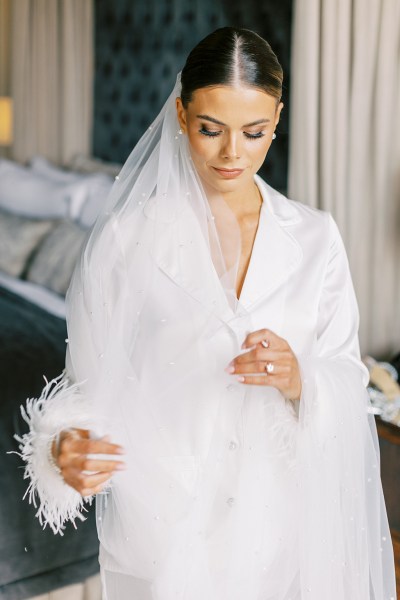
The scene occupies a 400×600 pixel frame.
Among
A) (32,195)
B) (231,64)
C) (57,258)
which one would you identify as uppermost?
(231,64)

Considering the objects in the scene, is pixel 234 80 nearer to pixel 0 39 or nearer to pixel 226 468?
pixel 226 468

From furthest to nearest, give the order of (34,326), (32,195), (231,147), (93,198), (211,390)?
(32,195), (93,198), (34,326), (211,390), (231,147)

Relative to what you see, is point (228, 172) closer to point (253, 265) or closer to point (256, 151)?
point (256, 151)

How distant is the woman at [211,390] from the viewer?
1.35 metres

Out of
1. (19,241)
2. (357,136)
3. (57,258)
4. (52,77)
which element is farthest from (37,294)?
(52,77)

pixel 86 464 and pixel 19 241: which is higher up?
pixel 86 464

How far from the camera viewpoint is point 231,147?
1.31m

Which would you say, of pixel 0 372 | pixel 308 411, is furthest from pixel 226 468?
pixel 0 372

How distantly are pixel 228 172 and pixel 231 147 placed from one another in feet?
0.20

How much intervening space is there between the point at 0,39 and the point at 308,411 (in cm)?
540

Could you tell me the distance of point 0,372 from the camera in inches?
94.4

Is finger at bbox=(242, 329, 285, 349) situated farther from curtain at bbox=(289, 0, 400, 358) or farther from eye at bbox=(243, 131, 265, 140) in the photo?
curtain at bbox=(289, 0, 400, 358)

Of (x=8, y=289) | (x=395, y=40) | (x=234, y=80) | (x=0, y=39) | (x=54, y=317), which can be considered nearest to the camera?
(x=234, y=80)

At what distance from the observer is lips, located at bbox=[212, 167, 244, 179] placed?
4.47 feet
